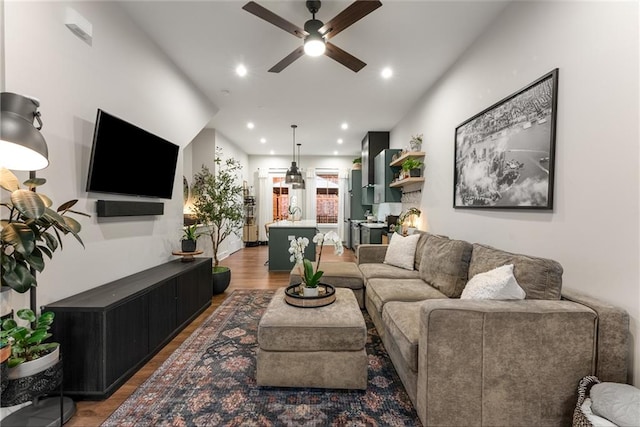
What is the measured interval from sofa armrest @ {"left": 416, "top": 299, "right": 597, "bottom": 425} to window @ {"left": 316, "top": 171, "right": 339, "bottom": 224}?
7.65 metres

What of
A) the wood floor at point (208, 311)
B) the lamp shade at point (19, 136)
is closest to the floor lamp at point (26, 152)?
the lamp shade at point (19, 136)

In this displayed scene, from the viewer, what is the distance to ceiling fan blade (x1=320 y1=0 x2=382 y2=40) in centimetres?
193

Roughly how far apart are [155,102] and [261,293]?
2692 mm

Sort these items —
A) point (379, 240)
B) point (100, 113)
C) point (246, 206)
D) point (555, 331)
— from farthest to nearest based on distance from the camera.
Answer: point (246, 206) → point (379, 240) → point (100, 113) → point (555, 331)

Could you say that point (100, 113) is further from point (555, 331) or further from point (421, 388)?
point (555, 331)

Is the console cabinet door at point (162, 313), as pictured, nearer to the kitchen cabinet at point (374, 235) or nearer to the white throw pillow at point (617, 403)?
the white throw pillow at point (617, 403)

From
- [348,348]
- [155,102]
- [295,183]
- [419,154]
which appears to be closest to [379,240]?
[419,154]

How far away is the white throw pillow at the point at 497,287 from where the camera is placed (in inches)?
65.4

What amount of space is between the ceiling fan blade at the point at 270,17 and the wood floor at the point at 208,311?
9.08ft

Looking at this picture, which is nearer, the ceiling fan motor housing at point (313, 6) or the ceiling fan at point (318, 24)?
the ceiling fan at point (318, 24)

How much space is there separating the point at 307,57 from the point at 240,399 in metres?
3.28

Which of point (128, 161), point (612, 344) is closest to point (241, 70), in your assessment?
point (128, 161)

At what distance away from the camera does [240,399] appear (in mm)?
1834

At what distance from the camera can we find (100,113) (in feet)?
7.05
